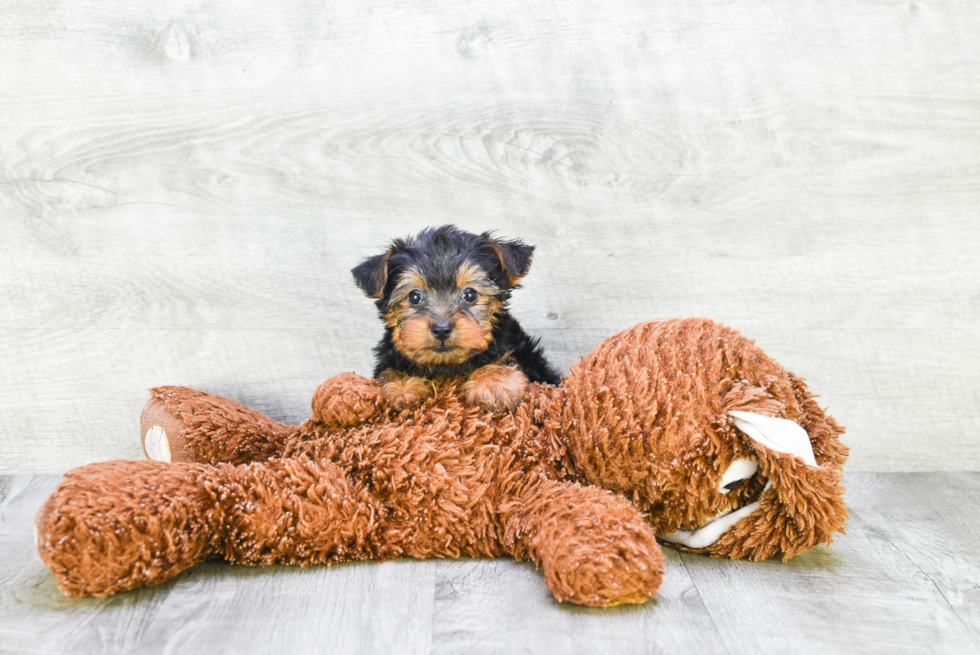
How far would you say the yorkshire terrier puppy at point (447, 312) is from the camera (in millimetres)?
1738

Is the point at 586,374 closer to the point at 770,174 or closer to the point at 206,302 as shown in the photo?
the point at 770,174

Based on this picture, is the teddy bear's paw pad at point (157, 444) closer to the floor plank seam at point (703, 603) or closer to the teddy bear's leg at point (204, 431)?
the teddy bear's leg at point (204, 431)

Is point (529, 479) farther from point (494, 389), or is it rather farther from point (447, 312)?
point (447, 312)

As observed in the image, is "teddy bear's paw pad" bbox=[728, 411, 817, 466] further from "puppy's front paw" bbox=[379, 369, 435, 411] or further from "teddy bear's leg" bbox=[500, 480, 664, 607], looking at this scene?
"puppy's front paw" bbox=[379, 369, 435, 411]

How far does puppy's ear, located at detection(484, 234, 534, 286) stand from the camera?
1.84 metres

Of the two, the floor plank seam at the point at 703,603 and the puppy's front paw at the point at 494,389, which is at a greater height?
the puppy's front paw at the point at 494,389

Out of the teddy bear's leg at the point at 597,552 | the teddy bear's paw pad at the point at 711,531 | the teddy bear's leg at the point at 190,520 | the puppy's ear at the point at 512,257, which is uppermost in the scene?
the puppy's ear at the point at 512,257

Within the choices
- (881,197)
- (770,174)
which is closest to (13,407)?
(770,174)

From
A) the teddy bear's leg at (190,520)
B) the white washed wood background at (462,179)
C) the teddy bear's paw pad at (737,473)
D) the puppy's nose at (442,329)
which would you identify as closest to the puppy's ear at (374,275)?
the puppy's nose at (442,329)

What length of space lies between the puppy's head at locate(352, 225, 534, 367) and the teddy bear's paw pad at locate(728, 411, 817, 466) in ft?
1.95

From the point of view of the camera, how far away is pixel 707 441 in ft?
5.47

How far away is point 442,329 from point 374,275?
24 cm

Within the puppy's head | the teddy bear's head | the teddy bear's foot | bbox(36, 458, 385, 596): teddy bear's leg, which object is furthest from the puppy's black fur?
the teddy bear's foot

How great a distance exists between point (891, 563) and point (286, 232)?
187 centimetres
